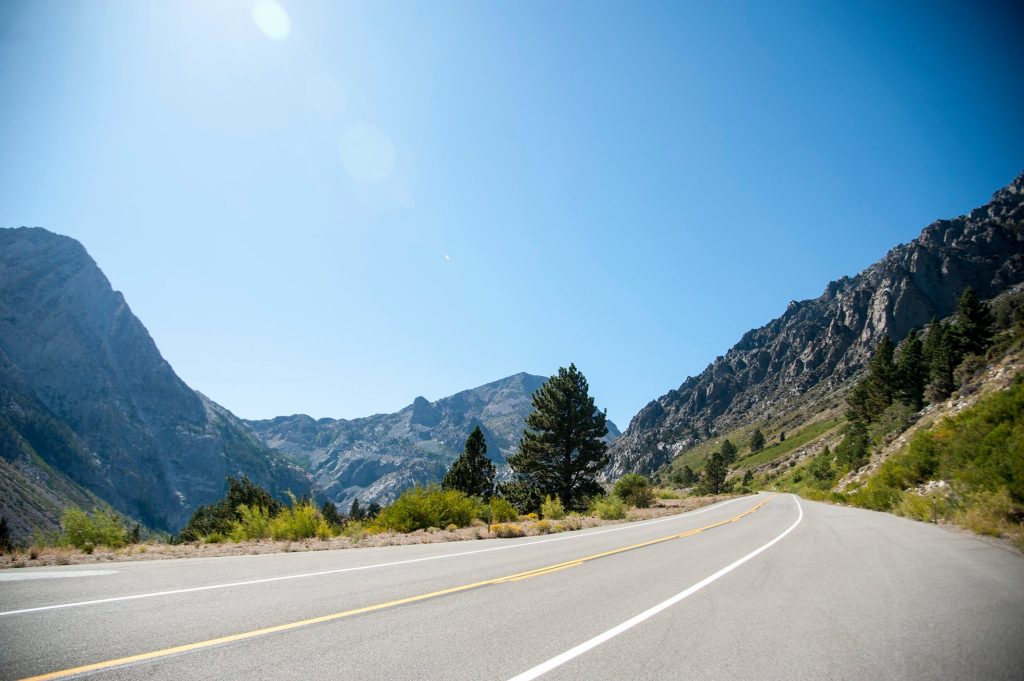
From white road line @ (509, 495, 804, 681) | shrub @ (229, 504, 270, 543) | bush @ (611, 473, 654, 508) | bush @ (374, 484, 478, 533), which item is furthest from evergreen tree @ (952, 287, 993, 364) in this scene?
shrub @ (229, 504, 270, 543)

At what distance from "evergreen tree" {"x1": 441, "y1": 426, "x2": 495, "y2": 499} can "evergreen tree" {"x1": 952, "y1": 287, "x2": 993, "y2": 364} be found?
191 feet

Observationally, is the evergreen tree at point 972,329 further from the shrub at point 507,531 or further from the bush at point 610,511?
the shrub at point 507,531

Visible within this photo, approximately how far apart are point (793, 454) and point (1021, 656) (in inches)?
4900

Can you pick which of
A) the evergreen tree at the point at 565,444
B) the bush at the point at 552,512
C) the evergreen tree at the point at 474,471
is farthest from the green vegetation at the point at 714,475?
the bush at the point at 552,512

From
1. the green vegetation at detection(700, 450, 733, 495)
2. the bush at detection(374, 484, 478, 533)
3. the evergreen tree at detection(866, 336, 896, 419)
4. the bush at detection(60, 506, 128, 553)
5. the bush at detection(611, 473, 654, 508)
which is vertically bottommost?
the green vegetation at detection(700, 450, 733, 495)

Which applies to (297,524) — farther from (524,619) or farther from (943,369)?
(943,369)

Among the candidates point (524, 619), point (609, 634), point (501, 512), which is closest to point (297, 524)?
point (501, 512)

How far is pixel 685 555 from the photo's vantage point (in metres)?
10.7

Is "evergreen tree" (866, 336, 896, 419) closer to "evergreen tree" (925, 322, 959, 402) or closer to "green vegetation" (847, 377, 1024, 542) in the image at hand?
"evergreen tree" (925, 322, 959, 402)

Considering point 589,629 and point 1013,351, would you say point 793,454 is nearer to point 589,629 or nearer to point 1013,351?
point 1013,351

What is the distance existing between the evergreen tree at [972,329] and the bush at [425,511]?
6575 centimetres

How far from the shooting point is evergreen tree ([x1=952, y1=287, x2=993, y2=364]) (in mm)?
54000

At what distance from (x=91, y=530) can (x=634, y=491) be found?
32.2 meters

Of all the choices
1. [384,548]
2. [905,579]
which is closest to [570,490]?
[384,548]
